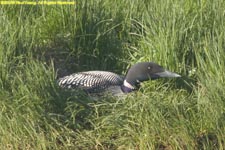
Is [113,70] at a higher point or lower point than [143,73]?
lower

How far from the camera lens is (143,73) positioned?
558 centimetres

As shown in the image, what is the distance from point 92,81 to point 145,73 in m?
0.44

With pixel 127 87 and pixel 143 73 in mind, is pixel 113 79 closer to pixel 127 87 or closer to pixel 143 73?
pixel 127 87

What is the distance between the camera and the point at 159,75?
547 cm

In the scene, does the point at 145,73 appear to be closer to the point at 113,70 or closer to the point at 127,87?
the point at 127,87

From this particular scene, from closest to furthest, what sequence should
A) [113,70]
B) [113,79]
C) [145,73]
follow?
[145,73], [113,79], [113,70]

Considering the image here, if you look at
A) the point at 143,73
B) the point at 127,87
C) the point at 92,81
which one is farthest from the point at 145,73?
the point at 92,81

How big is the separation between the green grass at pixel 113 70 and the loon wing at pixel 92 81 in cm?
22

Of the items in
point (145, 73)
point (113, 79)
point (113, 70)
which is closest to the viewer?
point (145, 73)

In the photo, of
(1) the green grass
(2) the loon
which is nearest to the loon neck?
(2) the loon

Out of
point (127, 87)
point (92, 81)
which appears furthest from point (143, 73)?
point (92, 81)

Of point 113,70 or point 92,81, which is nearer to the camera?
point 92,81

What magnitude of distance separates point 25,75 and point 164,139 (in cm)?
124

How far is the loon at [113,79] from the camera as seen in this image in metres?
5.53
